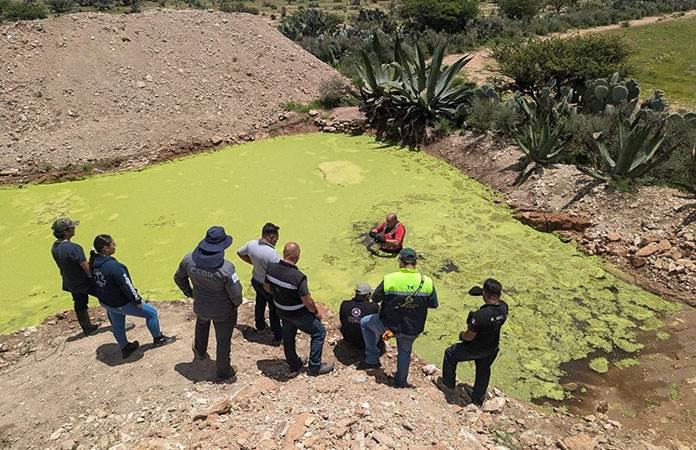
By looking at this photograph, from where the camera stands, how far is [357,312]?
16.6 ft

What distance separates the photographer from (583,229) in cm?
763

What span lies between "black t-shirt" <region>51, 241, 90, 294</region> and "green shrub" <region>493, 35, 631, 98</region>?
10.5 metres

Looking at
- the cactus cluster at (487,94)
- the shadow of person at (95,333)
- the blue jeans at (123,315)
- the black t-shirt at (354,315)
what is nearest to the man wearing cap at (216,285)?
the blue jeans at (123,315)

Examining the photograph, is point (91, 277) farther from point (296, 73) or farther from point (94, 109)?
point (296, 73)

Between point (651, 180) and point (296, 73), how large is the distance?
9.15m

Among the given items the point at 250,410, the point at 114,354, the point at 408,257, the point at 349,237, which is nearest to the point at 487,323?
the point at 408,257

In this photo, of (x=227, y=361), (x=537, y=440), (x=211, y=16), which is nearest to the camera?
(x=537, y=440)

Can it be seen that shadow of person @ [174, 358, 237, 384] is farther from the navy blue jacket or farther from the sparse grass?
the sparse grass

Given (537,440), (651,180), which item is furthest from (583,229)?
(537,440)

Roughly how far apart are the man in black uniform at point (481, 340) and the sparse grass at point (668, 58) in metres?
11.0

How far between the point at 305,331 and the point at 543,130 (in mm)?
5877

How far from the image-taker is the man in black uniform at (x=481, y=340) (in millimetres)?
4230

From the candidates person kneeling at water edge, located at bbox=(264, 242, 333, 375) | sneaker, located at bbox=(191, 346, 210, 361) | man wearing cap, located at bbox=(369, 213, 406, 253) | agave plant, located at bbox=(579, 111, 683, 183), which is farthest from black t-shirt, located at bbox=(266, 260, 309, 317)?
agave plant, located at bbox=(579, 111, 683, 183)

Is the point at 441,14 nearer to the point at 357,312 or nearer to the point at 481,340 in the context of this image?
the point at 357,312
